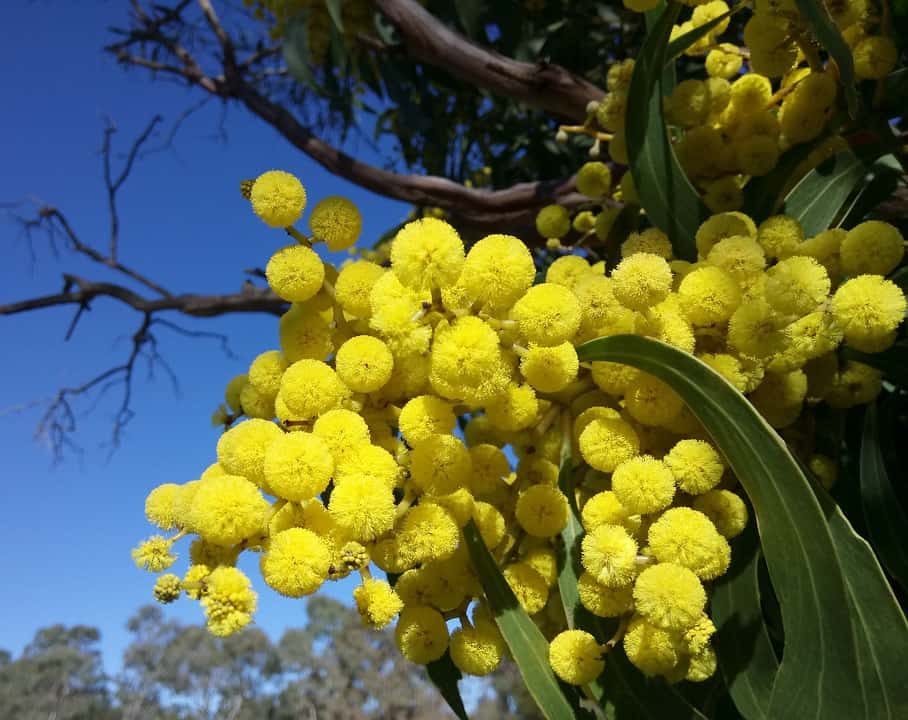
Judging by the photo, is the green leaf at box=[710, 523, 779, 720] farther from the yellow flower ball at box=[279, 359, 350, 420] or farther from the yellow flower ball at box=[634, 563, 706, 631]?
the yellow flower ball at box=[279, 359, 350, 420]

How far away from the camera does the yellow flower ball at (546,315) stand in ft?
1.78

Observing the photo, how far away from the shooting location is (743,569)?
2.29ft

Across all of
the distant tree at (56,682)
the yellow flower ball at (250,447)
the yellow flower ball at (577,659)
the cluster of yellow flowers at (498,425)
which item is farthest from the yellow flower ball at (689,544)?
the distant tree at (56,682)

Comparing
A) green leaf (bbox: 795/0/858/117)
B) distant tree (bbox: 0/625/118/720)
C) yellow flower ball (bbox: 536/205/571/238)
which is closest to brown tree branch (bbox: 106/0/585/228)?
yellow flower ball (bbox: 536/205/571/238)

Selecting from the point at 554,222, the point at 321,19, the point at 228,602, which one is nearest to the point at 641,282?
the point at 228,602

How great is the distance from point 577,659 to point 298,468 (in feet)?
0.95

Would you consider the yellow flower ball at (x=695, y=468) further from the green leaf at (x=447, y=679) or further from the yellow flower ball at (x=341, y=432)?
the green leaf at (x=447, y=679)

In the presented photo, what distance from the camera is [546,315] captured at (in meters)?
0.54

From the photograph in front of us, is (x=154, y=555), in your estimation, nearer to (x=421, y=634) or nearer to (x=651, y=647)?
(x=421, y=634)

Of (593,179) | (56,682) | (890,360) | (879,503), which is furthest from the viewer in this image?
(56,682)

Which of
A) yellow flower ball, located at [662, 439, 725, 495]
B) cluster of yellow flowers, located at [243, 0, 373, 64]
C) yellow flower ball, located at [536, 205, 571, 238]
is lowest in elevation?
yellow flower ball, located at [662, 439, 725, 495]

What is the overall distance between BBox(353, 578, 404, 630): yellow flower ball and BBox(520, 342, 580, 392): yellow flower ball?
200mm

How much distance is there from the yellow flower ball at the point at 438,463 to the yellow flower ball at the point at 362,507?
55 mm

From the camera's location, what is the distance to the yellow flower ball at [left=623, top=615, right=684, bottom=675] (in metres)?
0.57
